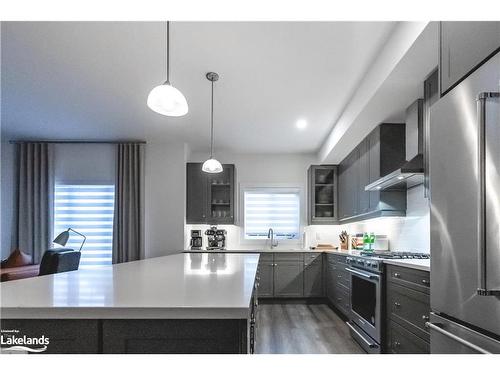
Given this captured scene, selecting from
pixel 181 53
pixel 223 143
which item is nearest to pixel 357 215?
pixel 223 143

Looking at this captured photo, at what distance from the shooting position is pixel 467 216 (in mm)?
1421

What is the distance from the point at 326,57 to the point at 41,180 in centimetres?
495

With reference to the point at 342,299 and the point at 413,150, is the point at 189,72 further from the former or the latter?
the point at 342,299

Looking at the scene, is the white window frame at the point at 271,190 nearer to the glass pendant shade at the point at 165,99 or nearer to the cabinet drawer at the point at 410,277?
the cabinet drawer at the point at 410,277

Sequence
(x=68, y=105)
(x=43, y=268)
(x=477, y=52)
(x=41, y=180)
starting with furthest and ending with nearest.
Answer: (x=41, y=180) → (x=68, y=105) → (x=43, y=268) → (x=477, y=52)

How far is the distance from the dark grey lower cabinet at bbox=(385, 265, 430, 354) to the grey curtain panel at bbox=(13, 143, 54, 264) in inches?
205

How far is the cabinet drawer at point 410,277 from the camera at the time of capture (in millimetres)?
2264

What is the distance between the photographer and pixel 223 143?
19.4ft

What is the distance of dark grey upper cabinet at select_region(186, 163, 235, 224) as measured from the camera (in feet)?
20.2

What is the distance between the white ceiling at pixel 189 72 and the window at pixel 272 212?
1.70m

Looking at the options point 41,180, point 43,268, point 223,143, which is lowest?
point 43,268

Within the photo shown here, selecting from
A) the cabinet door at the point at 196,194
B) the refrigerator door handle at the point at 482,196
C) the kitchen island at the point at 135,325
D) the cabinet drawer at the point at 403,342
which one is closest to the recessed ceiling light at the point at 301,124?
the cabinet door at the point at 196,194

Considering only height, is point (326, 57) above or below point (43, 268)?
above
